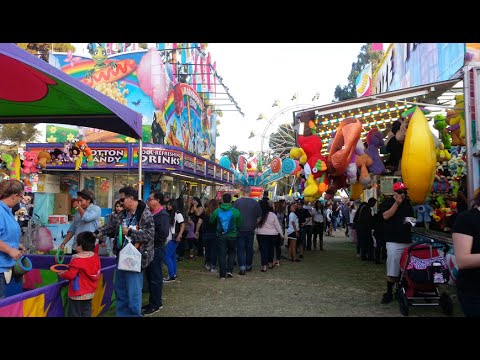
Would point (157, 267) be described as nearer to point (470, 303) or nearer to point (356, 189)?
point (470, 303)

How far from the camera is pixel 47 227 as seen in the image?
9.53 metres

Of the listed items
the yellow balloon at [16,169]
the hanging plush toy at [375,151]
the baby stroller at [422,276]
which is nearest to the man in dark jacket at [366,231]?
the hanging plush toy at [375,151]

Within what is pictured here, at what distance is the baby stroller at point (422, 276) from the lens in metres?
5.52

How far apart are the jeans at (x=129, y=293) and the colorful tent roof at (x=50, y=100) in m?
2.42

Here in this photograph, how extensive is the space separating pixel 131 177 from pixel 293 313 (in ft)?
37.4

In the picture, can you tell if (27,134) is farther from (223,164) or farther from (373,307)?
(373,307)

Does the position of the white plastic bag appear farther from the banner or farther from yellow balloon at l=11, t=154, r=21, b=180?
the banner

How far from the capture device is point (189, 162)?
54.1 feet

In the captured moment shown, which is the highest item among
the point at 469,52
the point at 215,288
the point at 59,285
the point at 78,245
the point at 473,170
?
the point at 469,52

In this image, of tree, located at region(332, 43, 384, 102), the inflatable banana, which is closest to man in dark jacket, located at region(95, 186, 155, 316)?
the inflatable banana

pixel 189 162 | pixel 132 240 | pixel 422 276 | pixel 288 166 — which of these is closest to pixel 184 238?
pixel 189 162

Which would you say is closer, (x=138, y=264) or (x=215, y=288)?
(x=138, y=264)

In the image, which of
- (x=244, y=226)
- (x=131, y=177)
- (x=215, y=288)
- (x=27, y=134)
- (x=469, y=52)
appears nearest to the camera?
(x=215, y=288)

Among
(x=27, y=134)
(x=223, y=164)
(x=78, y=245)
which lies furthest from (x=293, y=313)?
(x=27, y=134)
